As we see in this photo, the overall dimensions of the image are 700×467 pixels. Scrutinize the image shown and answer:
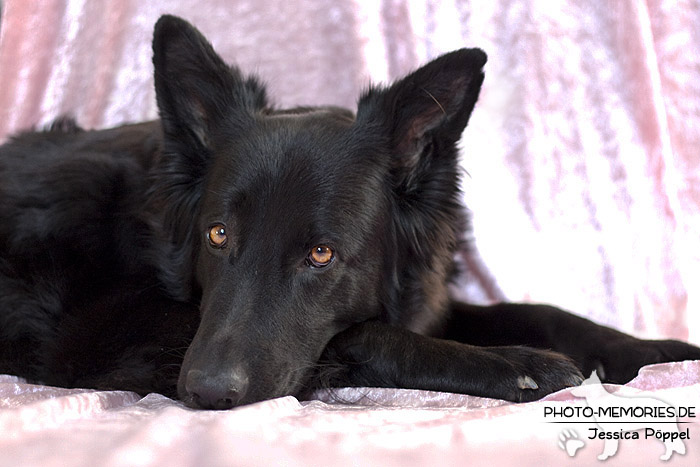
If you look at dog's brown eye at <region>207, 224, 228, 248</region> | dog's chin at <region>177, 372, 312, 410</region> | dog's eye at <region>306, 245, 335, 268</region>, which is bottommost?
dog's chin at <region>177, 372, 312, 410</region>

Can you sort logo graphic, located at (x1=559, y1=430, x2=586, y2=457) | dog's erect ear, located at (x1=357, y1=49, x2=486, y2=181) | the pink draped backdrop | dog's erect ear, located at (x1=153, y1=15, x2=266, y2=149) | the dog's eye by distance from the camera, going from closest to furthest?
logo graphic, located at (x1=559, y1=430, x2=586, y2=457) < the dog's eye < dog's erect ear, located at (x1=357, y1=49, x2=486, y2=181) < dog's erect ear, located at (x1=153, y1=15, x2=266, y2=149) < the pink draped backdrop

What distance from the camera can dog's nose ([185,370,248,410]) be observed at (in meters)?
1.63

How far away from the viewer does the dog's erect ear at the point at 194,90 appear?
2.24 metres

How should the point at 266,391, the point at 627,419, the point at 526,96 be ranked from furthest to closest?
the point at 526,96 < the point at 266,391 < the point at 627,419

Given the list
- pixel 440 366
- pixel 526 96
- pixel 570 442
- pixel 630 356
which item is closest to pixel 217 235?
pixel 440 366

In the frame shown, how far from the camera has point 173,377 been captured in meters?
1.97

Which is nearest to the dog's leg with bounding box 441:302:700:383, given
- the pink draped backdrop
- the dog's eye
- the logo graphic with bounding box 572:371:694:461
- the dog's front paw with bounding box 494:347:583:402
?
the dog's front paw with bounding box 494:347:583:402

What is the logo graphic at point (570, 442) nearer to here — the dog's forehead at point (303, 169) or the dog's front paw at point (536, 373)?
the dog's front paw at point (536, 373)

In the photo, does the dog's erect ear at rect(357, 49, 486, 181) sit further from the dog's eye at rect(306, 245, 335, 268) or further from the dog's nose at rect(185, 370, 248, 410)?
the dog's nose at rect(185, 370, 248, 410)

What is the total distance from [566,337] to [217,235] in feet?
3.74

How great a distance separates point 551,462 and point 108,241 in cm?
170

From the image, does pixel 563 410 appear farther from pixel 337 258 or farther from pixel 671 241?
pixel 671 241

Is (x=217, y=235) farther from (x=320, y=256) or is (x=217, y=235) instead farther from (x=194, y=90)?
(x=194, y=90)

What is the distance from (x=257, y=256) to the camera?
6.23ft
